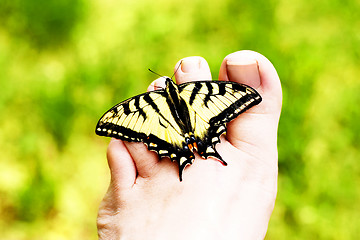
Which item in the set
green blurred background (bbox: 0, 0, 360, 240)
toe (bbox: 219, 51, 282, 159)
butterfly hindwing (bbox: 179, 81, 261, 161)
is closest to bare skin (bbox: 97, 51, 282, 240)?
toe (bbox: 219, 51, 282, 159)

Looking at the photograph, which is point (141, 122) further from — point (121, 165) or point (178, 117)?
point (121, 165)

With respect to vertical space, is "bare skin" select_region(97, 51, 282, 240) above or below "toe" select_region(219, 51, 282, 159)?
below

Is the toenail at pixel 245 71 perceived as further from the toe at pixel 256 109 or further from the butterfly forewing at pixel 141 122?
the butterfly forewing at pixel 141 122

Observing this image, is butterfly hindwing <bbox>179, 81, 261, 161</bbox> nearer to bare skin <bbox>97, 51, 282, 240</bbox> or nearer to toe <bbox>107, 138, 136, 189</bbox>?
bare skin <bbox>97, 51, 282, 240</bbox>

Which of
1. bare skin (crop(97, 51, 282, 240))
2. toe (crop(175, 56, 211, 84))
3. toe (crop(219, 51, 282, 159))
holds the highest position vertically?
toe (crop(175, 56, 211, 84))

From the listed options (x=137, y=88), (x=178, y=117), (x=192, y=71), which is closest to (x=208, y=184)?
(x=178, y=117)

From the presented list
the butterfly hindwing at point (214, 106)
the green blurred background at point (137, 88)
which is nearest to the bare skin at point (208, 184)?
the butterfly hindwing at point (214, 106)
